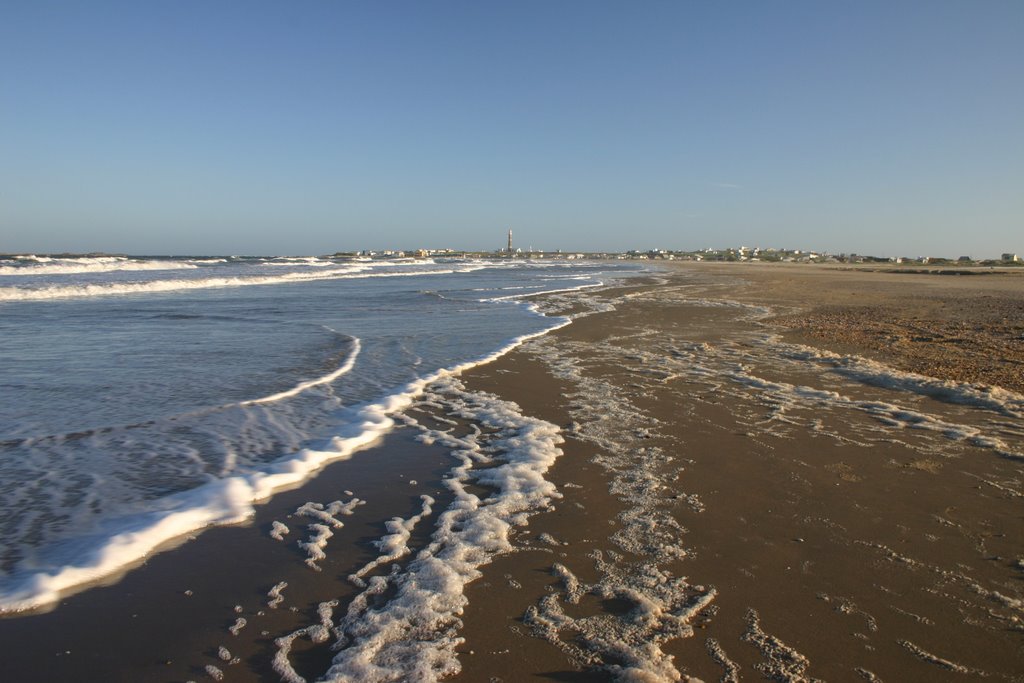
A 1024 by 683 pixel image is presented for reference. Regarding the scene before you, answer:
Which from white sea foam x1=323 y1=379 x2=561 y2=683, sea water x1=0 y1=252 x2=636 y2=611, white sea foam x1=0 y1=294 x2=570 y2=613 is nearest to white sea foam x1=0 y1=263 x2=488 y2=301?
sea water x1=0 y1=252 x2=636 y2=611

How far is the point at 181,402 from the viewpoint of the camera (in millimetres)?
7316

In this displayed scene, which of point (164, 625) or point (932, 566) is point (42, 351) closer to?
point (164, 625)

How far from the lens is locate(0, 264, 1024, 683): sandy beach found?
2.73 metres

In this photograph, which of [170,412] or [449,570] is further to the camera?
[170,412]

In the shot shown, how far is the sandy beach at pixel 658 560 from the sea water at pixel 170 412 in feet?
1.34

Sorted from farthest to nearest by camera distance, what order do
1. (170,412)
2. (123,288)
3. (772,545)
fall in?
(123,288)
(170,412)
(772,545)

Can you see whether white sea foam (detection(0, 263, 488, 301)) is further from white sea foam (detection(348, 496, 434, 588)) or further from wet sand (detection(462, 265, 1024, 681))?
white sea foam (detection(348, 496, 434, 588))

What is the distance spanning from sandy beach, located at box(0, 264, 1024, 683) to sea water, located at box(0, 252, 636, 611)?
0.41m

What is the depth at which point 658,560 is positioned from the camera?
3596mm

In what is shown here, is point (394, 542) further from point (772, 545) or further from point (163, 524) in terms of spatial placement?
point (772, 545)

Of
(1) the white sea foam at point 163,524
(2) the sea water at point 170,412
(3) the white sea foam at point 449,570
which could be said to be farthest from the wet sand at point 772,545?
(2) the sea water at point 170,412

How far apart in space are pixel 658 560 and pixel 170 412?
572cm

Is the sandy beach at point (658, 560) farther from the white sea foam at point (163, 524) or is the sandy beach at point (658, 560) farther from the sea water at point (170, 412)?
the sea water at point (170, 412)

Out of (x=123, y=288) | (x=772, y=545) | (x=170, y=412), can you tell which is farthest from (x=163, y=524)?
(x=123, y=288)
